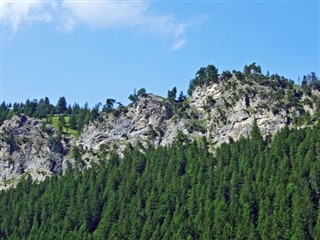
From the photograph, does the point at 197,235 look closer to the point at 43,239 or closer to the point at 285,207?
the point at 285,207

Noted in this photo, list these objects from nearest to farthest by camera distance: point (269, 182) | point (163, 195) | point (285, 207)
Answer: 1. point (285, 207)
2. point (269, 182)
3. point (163, 195)

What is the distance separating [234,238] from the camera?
502ft

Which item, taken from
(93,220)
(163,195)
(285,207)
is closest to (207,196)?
(163,195)

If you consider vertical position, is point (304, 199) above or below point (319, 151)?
below

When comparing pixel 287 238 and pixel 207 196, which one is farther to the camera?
pixel 207 196

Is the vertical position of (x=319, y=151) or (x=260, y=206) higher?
(x=319, y=151)

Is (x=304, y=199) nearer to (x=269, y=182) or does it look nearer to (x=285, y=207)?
(x=285, y=207)

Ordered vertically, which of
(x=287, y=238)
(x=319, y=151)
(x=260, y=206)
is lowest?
(x=287, y=238)

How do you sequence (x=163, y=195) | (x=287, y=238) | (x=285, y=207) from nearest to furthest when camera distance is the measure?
(x=287, y=238) < (x=285, y=207) < (x=163, y=195)

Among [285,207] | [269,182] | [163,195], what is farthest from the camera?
[163,195]

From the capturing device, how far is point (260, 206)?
6476 inches

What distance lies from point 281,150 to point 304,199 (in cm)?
Answer: 3672

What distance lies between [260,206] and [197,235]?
19.5m

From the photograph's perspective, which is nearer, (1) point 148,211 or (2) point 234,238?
(2) point 234,238
